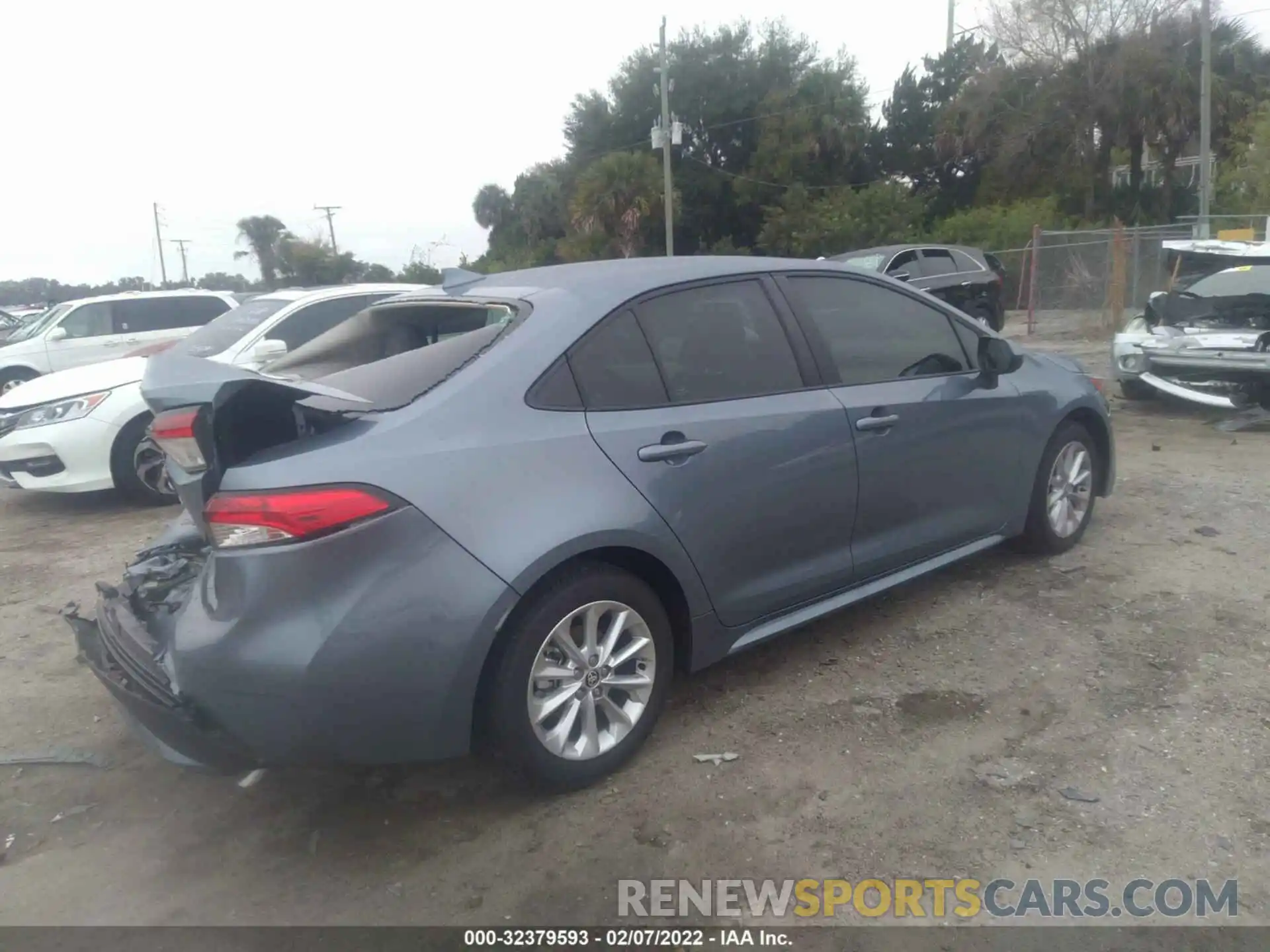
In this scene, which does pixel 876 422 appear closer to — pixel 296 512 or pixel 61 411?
pixel 296 512

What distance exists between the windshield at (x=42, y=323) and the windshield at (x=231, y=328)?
6168 mm

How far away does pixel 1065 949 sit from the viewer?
258cm

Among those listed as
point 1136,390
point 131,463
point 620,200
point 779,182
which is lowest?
point 1136,390

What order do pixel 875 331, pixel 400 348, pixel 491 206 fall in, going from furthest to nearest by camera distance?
pixel 491 206 < pixel 875 331 < pixel 400 348

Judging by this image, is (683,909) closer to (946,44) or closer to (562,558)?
(562,558)

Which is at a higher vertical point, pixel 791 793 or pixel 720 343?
pixel 720 343

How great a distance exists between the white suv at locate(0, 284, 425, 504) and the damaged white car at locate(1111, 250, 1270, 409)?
698cm

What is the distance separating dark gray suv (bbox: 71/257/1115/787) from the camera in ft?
9.27

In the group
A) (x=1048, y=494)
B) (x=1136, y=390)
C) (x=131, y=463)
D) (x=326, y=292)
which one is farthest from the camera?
(x=1136, y=390)

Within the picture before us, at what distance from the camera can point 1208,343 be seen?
899 centimetres

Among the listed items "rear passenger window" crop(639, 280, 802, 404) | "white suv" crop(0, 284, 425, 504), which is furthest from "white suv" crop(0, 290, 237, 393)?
"rear passenger window" crop(639, 280, 802, 404)

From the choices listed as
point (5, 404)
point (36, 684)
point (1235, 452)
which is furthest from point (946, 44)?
point (36, 684)

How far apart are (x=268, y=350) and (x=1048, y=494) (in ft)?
17.8

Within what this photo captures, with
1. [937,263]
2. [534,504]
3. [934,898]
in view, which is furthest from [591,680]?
[937,263]
